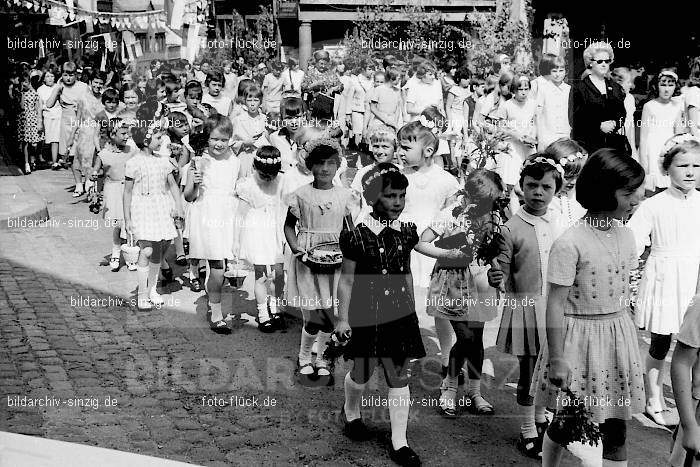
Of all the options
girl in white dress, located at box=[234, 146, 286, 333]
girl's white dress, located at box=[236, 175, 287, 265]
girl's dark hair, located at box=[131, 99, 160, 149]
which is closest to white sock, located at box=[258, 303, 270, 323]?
girl in white dress, located at box=[234, 146, 286, 333]

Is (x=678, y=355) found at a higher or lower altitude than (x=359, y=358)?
higher

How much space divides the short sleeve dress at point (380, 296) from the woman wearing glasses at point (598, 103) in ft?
15.6

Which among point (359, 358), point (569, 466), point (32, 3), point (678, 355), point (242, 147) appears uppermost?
point (32, 3)

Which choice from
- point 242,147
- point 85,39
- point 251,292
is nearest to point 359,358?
point 251,292

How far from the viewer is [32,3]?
1650 cm

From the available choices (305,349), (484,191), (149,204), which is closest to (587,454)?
(484,191)

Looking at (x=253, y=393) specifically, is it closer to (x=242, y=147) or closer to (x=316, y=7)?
(x=242, y=147)

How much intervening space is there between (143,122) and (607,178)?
5048mm

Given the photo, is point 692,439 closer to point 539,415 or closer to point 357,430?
point 539,415

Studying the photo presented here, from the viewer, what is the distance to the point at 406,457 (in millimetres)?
4730

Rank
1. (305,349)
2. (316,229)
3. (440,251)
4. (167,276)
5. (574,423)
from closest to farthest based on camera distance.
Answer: (574,423) < (440,251) < (316,229) < (305,349) < (167,276)

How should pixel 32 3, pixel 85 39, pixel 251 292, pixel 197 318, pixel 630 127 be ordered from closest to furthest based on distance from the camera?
pixel 197 318, pixel 251 292, pixel 630 127, pixel 32 3, pixel 85 39

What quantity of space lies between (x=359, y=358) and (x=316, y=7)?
96.8 ft

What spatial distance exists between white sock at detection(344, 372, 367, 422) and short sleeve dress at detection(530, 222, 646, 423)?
1389 mm
